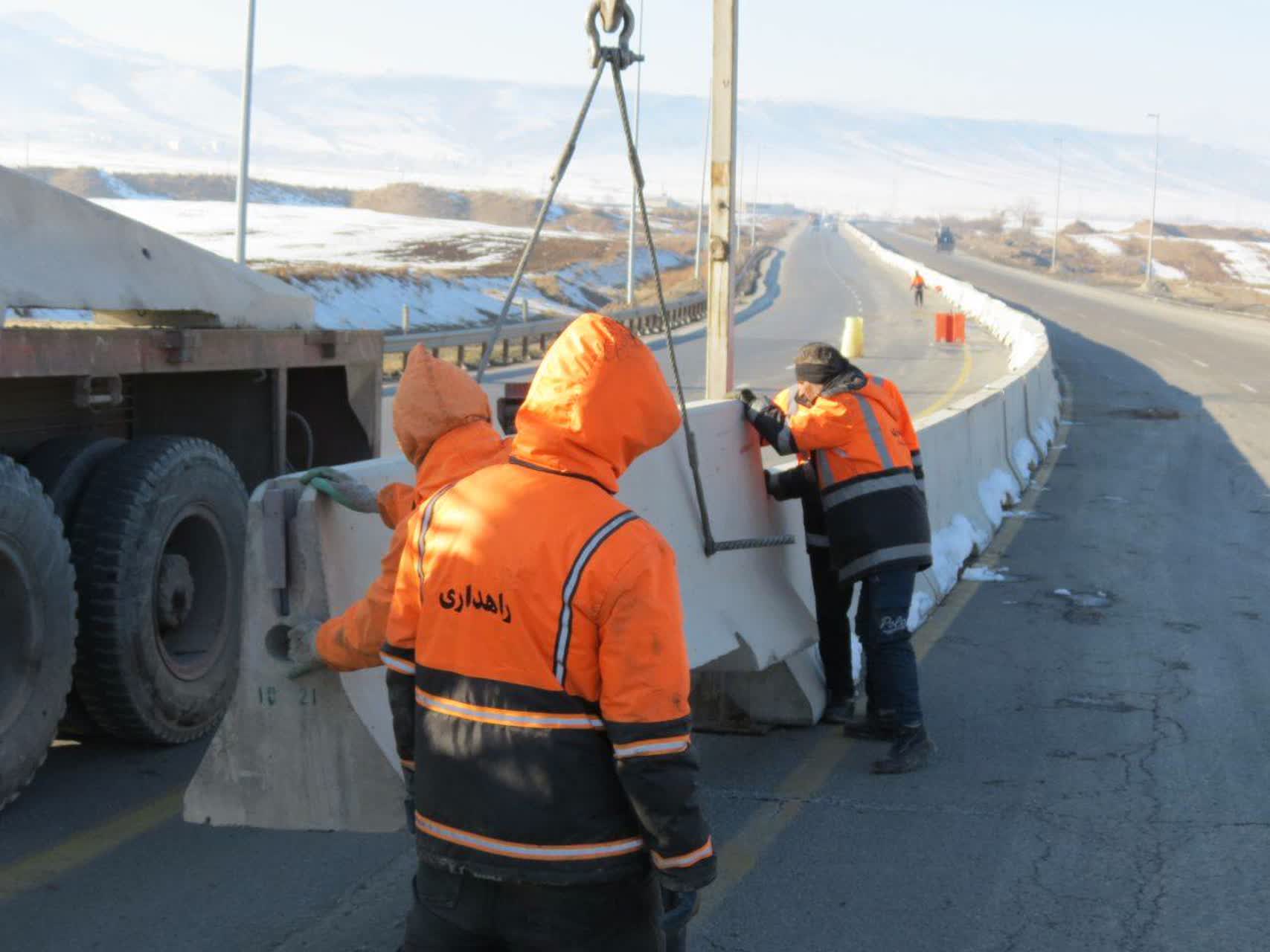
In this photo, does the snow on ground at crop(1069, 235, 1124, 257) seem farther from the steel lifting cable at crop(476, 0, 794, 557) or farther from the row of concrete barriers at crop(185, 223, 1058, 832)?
the steel lifting cable at crop(476, 0, 794, 557)

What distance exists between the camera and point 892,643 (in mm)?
6574

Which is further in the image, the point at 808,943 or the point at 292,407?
the point at 292,407

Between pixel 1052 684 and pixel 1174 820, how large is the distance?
2171mm

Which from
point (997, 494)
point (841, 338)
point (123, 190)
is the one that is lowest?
point (997, 494)

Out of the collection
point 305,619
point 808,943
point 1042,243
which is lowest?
point 808,943

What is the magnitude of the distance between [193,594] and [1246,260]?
13295cm

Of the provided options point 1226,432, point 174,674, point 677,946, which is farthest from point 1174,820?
point 1226,432

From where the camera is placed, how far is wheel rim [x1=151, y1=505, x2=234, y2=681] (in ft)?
20.8

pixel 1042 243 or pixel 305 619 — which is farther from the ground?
pixel 1042 243

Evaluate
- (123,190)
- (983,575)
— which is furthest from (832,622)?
(123,190)

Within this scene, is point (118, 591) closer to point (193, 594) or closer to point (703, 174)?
point (193, 594)

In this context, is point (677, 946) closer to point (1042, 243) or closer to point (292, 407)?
point (292, 407)

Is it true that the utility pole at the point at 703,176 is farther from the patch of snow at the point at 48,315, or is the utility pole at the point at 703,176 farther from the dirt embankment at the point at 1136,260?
the dirt embankment at the point at 1136,260

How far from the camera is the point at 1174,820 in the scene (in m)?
5.79
